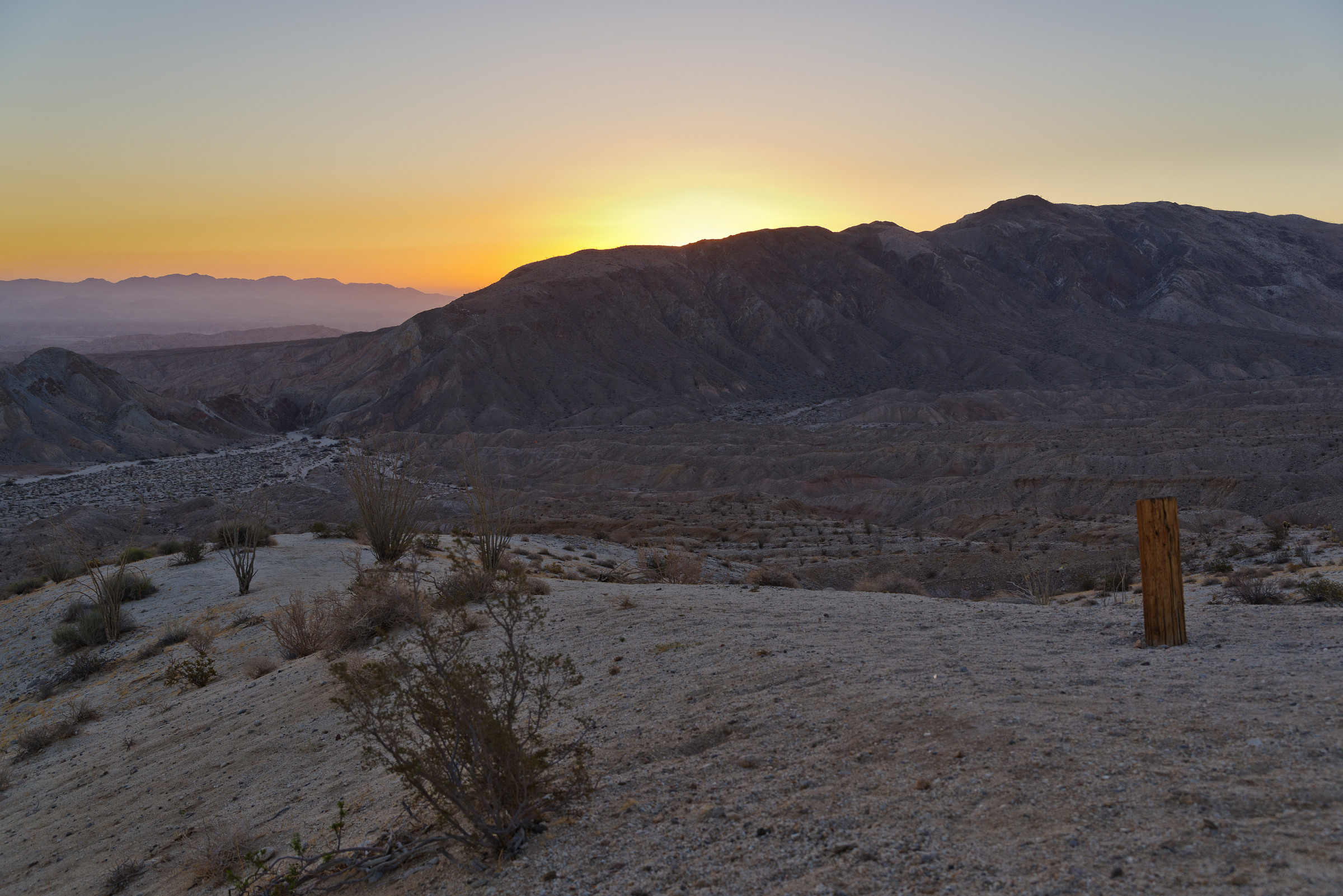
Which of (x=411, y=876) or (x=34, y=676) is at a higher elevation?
(x=411, y=876)

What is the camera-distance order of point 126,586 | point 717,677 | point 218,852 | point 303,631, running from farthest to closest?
point 126,586, point 303,631, point 717,677, point 218,852

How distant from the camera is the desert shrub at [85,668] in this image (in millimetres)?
13312

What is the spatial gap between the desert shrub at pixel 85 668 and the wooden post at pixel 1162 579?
48.6ft

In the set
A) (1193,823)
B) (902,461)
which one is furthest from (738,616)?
(902,461)

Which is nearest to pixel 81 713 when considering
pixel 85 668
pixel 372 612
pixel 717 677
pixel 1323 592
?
pixel 85 668

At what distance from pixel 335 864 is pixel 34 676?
40.1ft

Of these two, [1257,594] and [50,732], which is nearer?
[1257,594]

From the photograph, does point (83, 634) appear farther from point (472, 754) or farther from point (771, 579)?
point (472, 754)

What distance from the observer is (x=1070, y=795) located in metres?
4.25

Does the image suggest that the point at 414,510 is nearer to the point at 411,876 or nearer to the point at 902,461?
the point at 411,876

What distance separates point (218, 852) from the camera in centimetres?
623

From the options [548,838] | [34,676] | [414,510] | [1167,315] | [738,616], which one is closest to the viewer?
[548,838]

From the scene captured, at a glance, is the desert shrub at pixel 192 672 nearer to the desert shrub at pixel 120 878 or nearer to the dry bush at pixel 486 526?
the dry bush at pixel 486 526

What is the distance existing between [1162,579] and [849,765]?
3920 millimetres
